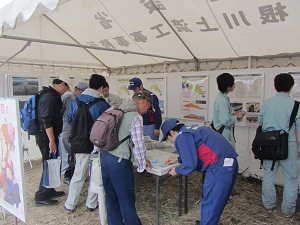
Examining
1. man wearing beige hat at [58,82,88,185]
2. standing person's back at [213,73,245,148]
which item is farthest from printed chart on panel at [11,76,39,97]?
standing person's back at [213,73,245,148]

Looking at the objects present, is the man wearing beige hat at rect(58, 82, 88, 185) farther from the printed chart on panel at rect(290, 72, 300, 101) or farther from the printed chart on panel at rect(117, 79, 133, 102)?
the printed chart on panel at rect(290, 72, 300, 101)

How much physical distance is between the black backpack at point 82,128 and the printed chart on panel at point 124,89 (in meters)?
2.54

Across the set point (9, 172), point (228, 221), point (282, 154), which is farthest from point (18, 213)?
point (282, 154)

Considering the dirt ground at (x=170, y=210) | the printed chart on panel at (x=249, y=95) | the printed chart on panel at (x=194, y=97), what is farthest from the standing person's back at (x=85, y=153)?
the printed chart on panel at (x=249, y=95)

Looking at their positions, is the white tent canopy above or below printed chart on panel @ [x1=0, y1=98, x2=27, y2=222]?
above

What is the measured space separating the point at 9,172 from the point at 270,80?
322cm

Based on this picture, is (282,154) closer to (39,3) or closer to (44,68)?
(39,3)

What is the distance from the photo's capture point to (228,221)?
262 cm

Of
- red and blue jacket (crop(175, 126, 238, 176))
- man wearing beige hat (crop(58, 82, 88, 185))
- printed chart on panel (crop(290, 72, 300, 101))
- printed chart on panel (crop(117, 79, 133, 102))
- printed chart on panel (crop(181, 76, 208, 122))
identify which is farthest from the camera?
printed chart on panel (crop(117, 79, 133, 102))

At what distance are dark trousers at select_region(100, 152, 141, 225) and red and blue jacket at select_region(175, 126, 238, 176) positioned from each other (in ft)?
1.50

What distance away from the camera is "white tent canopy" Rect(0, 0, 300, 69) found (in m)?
2.57

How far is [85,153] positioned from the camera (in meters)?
2.62

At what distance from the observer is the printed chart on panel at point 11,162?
1.87 m

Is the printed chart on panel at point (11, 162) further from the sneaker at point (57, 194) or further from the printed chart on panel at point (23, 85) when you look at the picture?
the printed chart on panel at point (23, 85)
